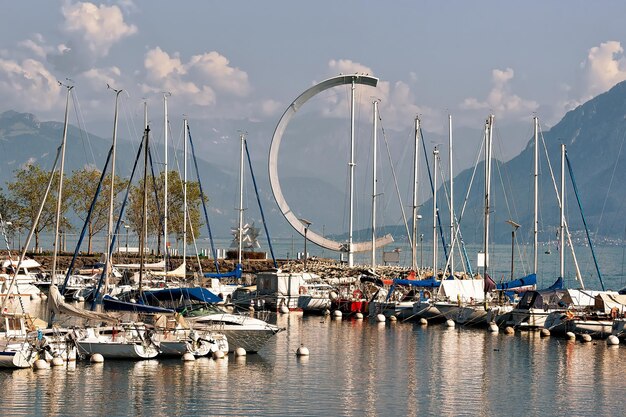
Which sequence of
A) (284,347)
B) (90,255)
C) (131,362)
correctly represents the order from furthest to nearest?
1. (90,255)
2. (284,347)
3. (131,362)

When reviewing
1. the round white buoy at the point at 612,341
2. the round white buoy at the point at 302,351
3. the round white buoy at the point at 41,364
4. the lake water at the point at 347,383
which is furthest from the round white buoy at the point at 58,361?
the round white buoy at the point at 612,341

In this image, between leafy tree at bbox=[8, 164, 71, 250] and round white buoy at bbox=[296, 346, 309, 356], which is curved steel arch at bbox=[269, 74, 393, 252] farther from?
round white buoy at bbox=[296, 346, 309, 356]

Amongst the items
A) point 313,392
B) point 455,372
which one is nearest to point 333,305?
point 455,372

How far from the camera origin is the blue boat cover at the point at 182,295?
60812mm

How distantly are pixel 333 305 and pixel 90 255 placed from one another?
1887 inches

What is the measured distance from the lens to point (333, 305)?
74.2 meters

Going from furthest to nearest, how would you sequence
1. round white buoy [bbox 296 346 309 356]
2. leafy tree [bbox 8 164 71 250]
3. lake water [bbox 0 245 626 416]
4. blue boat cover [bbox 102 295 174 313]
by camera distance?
1. leafy tree [bbox 8 164 71 250]
2. round white buoy [bbox 296 346 309 356]
3. blue boat cover [bbox 102 295 174 313]
4. lake water [bbox 0 245 626 416]

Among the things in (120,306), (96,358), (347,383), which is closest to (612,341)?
(347,383)

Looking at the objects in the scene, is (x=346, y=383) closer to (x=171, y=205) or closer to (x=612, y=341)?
(x=612, y=341)

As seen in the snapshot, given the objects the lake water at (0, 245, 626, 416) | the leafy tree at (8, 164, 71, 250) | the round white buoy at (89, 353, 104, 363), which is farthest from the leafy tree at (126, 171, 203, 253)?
the round white buoy at (89, 353, 104, 363)

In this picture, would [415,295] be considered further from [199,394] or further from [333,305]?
[199,394]

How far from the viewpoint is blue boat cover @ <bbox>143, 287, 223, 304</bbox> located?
60812mm

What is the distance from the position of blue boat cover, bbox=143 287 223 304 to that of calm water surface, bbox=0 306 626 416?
23.1 feet

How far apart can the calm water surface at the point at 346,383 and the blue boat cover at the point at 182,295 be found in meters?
7.05
